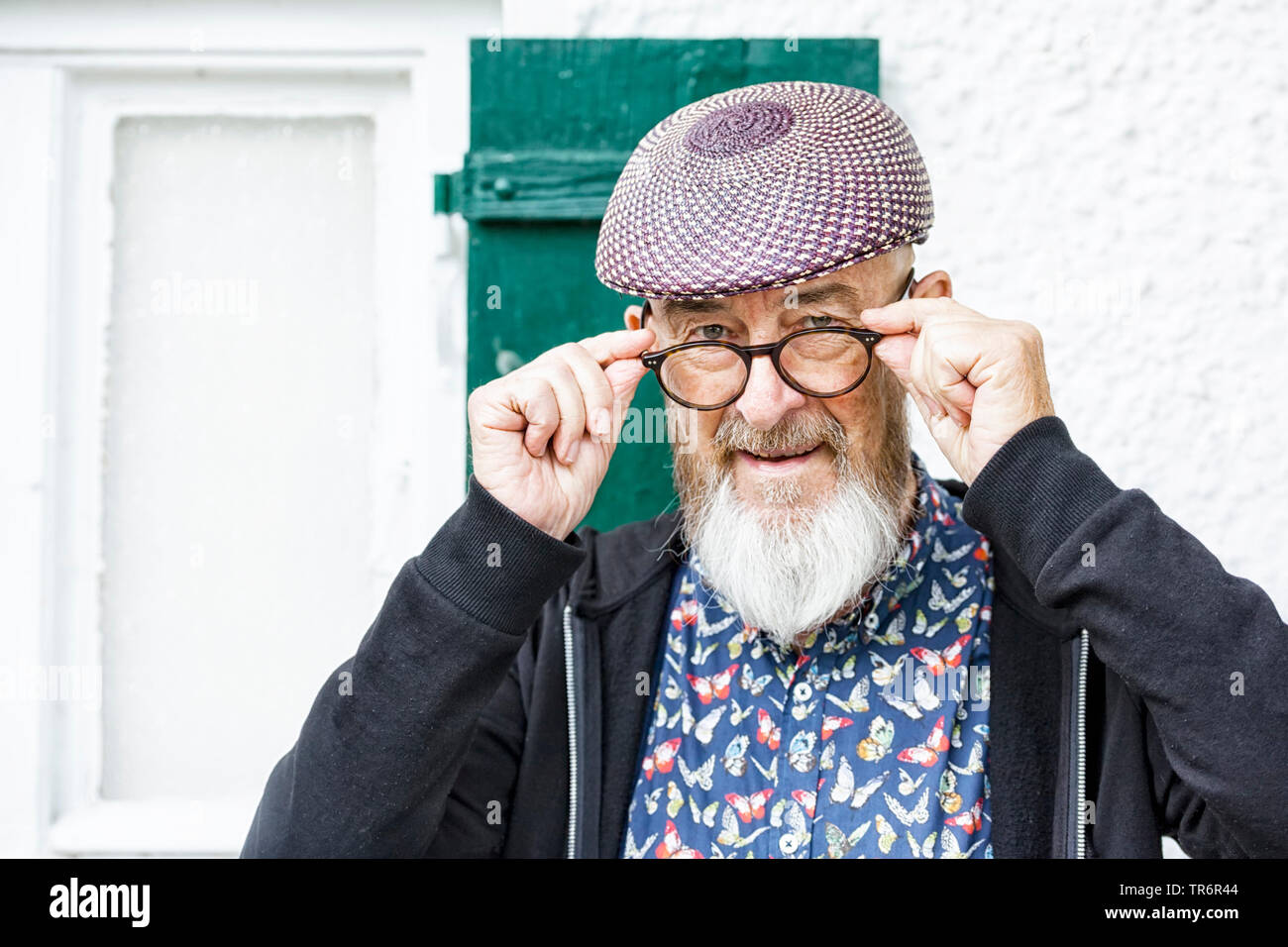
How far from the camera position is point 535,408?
1625mm

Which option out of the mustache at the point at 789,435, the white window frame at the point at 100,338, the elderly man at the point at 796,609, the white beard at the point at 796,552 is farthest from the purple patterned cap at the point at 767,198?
the white window frame at the point at 100,338

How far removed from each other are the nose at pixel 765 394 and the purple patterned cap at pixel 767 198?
0.13 metres

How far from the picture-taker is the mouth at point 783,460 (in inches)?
69.5

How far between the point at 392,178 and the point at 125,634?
3.92 feet

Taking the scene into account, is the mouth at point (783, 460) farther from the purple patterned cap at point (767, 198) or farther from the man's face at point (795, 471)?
the purple patterned cap at point (767, 198)

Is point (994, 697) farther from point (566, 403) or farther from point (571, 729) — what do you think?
point (566, 403)

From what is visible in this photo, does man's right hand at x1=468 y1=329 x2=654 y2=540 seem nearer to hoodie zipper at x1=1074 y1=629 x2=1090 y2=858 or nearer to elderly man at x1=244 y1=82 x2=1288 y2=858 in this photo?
elderly man at x1=244 y1=82 x2=1288 y2=858

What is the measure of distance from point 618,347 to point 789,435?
0.96ft

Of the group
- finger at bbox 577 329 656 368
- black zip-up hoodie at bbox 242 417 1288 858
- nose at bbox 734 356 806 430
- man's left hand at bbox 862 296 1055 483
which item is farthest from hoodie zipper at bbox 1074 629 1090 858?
finger at bbox 577 329 656 368

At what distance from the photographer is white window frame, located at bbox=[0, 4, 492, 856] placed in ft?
8.12

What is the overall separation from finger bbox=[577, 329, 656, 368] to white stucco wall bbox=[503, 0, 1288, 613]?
0.84 m

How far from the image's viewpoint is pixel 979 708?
5.38ft

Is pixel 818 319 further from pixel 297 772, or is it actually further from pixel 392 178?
pixel 392 178
